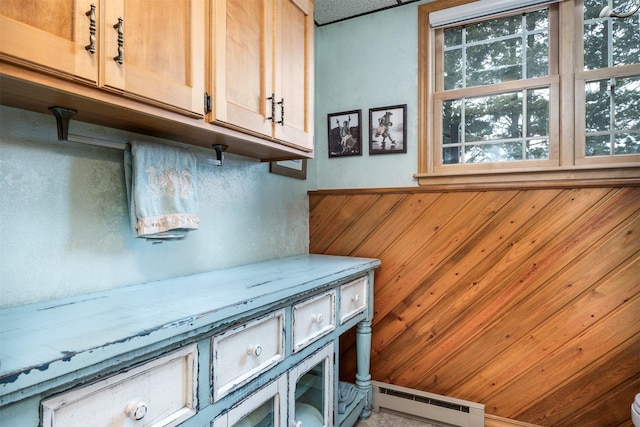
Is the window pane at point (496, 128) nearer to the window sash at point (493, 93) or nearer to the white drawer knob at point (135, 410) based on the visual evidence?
the window sash at point (493, 93)

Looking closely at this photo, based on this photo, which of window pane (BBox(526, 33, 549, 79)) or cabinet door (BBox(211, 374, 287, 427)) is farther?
window pane (BBox(526, 33, 549, 79))

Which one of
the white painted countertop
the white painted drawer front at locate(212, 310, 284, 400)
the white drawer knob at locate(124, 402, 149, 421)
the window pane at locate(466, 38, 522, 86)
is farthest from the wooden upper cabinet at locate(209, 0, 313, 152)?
the window pane at locate(466, 38, 522, 86)

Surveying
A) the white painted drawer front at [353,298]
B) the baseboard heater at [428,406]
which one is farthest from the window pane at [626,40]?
the baseboard heater at [428,406]

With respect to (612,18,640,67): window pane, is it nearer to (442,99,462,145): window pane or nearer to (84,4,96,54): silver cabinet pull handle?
(442,99,462,145): window pane

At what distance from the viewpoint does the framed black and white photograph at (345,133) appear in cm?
232

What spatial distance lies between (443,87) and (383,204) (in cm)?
79

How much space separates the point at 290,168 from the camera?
2186 millimetres

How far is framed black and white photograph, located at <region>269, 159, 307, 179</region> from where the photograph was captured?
205 cm

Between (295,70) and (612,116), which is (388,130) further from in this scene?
(612,116)

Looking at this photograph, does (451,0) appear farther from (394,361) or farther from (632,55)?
(394,361)

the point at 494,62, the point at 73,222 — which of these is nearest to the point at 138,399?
the point at 73,222

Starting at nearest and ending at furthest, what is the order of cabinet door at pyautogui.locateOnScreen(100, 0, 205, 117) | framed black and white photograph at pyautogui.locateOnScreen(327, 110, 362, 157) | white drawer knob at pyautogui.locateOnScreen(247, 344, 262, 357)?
cabinet door at pyautogui.locateOnScreen(100, 0, 205, 117)
white drawer knob at pyautogui.locateOnScreen(247, 344, 262, 357)
framed black and white photograph at pyautogui.locateOnScreen(327, 110, 362, 157)

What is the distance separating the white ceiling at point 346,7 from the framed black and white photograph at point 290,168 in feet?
3.13

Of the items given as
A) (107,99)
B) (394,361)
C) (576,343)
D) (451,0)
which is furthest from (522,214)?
(107,99)
